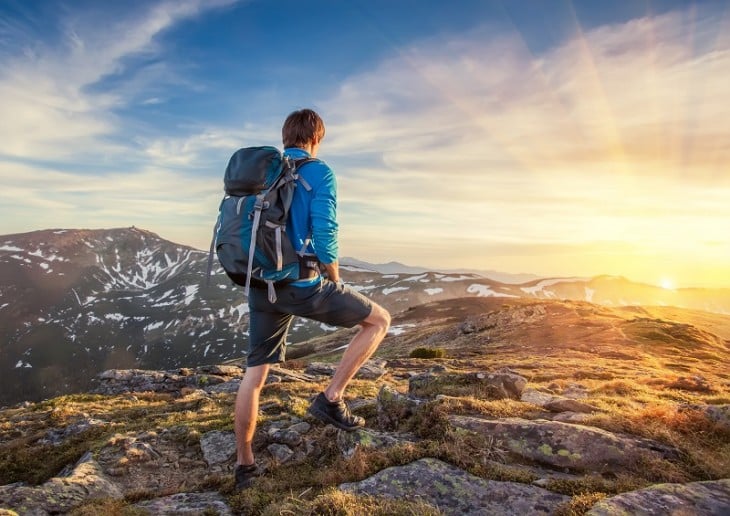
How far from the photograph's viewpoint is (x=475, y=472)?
560 cm

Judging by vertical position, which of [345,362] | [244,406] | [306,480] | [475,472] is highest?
[345,362]

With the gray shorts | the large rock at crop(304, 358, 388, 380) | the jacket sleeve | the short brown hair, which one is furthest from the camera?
the large rock at crop(304, 358, 388, 380)

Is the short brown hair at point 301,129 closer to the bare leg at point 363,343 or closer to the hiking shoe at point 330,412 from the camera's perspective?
the bare leg at point 363,343

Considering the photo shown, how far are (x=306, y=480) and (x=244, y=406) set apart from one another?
56.5 inches

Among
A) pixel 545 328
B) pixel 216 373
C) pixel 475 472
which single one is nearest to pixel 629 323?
pixel 545 328

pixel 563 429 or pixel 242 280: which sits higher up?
pixel 242 280

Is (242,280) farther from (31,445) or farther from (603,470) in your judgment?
(31,445)

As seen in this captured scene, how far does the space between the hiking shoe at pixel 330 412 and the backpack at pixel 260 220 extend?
1940 millimetres

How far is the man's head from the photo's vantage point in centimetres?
586

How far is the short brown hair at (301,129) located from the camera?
5.86 metres

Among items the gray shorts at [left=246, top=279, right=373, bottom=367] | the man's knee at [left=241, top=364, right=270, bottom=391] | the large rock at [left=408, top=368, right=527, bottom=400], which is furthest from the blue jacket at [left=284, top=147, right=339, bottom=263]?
the large rock at [left=408, top=368, right=527, bottom=400]

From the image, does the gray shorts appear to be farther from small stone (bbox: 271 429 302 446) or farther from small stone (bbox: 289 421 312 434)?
small stone (bbox: 289 421 312 434)

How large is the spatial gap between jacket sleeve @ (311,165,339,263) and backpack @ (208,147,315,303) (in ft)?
0.57

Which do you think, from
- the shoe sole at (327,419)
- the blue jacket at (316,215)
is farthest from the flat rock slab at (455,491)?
the blue jacket at (316,215)
